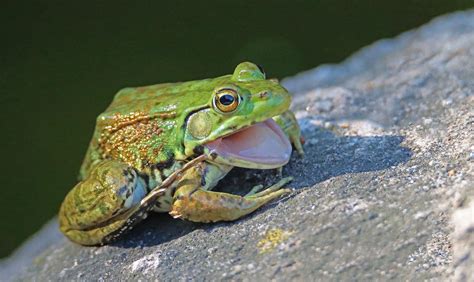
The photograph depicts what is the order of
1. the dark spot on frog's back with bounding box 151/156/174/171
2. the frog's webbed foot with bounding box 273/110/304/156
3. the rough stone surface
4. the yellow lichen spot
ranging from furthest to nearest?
the frog's webbed foot with bounding box 273/110/304/156, the dark spot on frog's back with bounding box 151/156/174/171, the yellow lichen spot, the rough stone surface

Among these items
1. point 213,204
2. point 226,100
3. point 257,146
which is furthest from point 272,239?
point 226,100

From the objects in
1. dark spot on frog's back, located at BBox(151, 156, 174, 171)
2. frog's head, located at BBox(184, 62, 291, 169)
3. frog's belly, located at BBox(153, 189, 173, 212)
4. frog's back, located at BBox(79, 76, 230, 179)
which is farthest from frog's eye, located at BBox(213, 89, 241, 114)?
frog's belly, located at BBox(153, 189, 173, 212)

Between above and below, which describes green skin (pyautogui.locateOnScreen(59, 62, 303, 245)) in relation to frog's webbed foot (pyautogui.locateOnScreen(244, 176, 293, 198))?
above

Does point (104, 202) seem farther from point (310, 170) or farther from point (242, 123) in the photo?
point (310, 170)

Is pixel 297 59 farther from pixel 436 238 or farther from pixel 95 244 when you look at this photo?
pixel 436 238

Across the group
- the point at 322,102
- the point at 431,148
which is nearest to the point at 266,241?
the point at 431,148

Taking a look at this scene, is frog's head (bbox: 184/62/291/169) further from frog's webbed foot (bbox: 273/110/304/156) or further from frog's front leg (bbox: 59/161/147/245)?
frog's front leg (bbox: 59/161/147/245)
